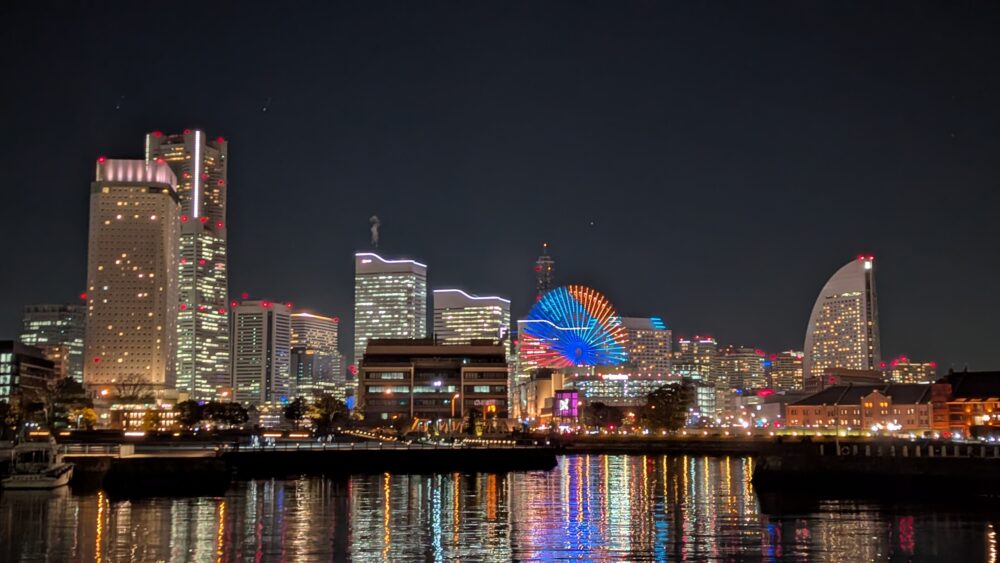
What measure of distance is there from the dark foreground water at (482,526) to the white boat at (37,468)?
2.24 m

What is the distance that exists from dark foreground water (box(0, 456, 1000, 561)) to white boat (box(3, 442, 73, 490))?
2243 millimetres

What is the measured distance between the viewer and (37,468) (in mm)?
73750

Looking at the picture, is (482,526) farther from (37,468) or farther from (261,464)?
(261,464)

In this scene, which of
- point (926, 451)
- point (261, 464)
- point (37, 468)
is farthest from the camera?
point (261, 464)

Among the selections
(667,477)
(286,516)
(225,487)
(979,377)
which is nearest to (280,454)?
(225,487)

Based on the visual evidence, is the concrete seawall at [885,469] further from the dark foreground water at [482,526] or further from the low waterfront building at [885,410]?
the low waterfront building at [885,410]

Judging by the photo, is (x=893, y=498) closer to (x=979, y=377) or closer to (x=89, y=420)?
(x=979, y=377)

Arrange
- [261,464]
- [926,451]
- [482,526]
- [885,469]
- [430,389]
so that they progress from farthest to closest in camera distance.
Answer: [430,389] < [261,464] < [926,451] < [885,469] < [482,526]

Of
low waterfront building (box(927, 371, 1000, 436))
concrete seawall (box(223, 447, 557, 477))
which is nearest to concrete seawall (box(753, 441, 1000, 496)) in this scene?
concrete seawall (box(223, 447, 557, 477))

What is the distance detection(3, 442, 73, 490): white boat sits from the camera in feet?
235

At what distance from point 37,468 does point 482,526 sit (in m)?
38.8

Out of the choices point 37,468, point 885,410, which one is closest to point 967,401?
point 885,410

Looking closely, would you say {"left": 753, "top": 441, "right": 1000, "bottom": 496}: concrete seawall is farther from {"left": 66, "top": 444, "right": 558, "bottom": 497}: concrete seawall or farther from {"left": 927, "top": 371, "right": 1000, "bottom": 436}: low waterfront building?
{"left": 927, "top": 371, "right": 1000, "bottom": 436}: low waterfront building

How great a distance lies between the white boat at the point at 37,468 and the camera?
2815 inches
